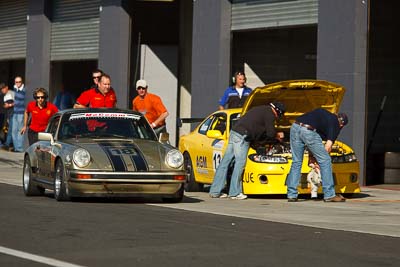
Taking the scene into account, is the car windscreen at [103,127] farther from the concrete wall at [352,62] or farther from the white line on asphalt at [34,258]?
the white line on asphalt at [34,258]

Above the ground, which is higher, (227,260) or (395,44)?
(395,44)

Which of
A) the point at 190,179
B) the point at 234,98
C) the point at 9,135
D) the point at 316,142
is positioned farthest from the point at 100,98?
the point at 9,135

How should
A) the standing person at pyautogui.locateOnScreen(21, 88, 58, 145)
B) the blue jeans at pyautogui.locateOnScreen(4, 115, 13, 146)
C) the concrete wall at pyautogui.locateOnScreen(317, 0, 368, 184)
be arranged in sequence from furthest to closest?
the blue jeans at pyautogui.locateOnScreen(4, 115, 13, 146)
the concrete wall at pyautogui.locateOnScreen(317, 0, 368, 184)
the standing person at pyautogui.locateOnScreen(21, 88, 58, 145)

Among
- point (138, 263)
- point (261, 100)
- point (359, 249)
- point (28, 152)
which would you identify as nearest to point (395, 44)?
point (261, 100)

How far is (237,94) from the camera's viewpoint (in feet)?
66.6

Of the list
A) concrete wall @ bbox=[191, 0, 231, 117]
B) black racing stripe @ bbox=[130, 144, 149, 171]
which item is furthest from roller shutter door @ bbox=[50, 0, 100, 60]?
black racing stripe @ bbox=[130, 144, 149, 171]

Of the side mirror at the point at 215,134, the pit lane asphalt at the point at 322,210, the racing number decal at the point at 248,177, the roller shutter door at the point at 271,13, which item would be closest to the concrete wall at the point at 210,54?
the roller shutter door at the point at 271,13

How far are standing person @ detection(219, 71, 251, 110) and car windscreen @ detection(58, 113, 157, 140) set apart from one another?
371 cm

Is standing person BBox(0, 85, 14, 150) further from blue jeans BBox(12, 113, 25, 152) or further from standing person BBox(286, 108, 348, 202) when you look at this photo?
standing person BBox(286, 108, 348, 202)

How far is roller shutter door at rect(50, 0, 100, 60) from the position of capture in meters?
28.5

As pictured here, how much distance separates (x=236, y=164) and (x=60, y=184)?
2.77 m

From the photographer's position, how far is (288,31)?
2623 cm

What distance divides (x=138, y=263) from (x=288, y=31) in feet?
56.9

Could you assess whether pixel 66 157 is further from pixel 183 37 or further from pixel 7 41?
pixel 7 41
